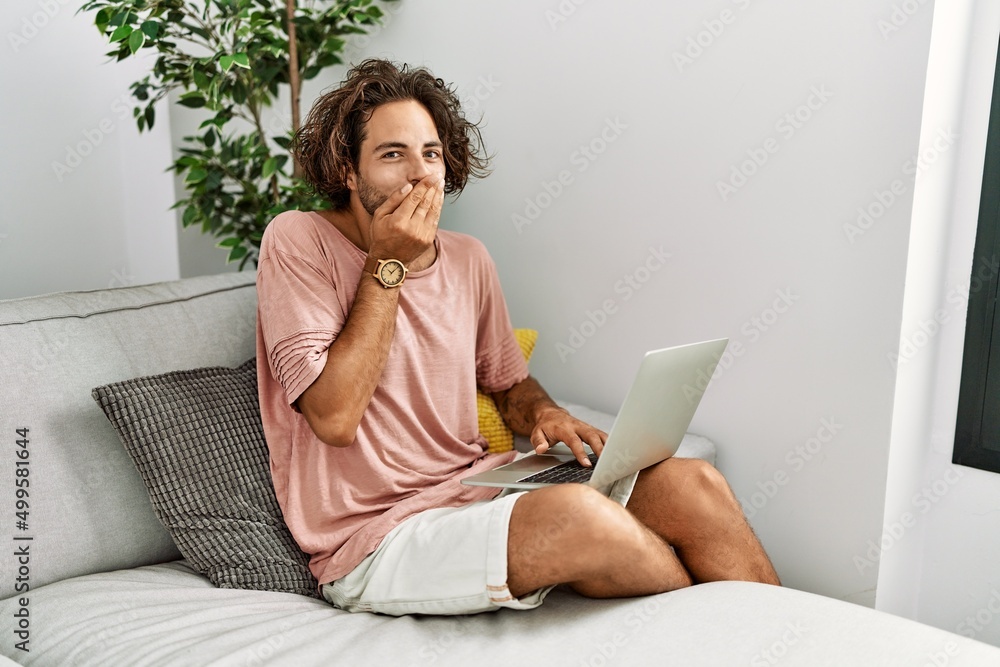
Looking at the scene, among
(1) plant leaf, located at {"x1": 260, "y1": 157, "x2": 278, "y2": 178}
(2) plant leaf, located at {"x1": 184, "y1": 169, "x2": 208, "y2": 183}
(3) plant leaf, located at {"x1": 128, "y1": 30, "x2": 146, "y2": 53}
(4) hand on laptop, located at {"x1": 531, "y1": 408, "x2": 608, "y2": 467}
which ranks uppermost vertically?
(3) plant leaf, located at {"x1": 128, "y1": 30, "x2": 146, "y2": 53}

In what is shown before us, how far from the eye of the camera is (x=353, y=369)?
1355mm

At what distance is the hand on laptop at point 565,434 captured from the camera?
1.51 m

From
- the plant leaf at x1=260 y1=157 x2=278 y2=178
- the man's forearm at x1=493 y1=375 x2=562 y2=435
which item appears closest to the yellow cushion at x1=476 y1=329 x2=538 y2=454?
the man's forearm at x1=493 y1=375 x2=562 y2=435

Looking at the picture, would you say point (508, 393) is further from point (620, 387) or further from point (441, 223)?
point (441, 223)

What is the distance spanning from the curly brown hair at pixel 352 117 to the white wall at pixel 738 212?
45 cm

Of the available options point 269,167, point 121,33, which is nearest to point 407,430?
point 269,167

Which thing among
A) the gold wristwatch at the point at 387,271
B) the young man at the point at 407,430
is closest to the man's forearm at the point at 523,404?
the young man at the point at 407,430

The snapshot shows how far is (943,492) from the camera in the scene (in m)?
1.73

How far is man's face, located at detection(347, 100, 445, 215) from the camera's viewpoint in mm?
1514

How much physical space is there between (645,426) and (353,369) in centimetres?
47

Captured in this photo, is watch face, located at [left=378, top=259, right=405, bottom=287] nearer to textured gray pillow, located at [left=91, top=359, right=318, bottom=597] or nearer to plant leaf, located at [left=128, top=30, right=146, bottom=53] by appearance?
textured gray pillow, located at [left=91, top=359, right=318, bottom=597]

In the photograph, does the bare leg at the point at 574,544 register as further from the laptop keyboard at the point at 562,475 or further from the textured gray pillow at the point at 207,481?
the textured gray pillow at the point at 207,481

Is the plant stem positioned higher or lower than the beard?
higher

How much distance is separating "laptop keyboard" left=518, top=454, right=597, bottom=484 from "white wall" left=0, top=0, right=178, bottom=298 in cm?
147
